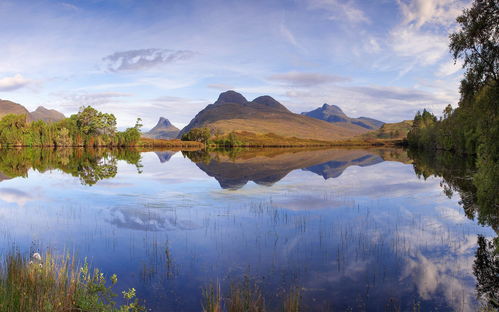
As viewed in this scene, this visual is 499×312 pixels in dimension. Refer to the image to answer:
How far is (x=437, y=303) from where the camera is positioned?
11742 mm

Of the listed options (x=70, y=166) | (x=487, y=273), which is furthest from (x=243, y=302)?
(x=70, y=166)

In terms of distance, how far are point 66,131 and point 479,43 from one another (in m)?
159

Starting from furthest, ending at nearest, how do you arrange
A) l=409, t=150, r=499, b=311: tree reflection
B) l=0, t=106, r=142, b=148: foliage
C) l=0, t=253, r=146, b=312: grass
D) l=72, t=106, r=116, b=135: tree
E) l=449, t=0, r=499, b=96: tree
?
l=72, t=106, r=116, b=135: tree
l=0, t=106, r=142, b=148: foliage
l=449, t=0, r=499, b=96: tree
l=409, t=150, r=499, b=311: tree reflection
l=0, t=253, r=146, b=312: grass

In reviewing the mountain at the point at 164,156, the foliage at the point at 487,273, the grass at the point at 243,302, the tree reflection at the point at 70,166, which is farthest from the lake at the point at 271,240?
the mountain at the point at 164,156

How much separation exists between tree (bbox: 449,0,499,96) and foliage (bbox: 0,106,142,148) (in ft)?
517

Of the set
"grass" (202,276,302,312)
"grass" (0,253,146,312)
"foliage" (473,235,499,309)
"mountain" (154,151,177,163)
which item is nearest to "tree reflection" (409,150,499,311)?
"foliage" (473,235,499,309)

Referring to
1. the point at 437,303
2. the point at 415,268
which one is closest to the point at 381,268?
the point at 415,268

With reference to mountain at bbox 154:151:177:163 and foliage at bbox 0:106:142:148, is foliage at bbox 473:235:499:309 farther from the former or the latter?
foliage at bbox 0:106:142:148

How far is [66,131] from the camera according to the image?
151 meters

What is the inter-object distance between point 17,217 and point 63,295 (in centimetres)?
1825

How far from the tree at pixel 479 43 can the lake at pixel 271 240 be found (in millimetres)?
9995

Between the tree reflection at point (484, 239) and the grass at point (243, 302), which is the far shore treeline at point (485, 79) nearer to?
the tree reflection at point (484, 239)

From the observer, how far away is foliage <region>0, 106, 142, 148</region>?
489 ft

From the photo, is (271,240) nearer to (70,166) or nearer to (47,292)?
(47,292)
